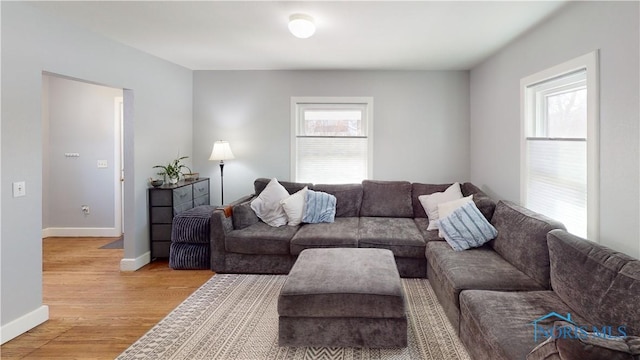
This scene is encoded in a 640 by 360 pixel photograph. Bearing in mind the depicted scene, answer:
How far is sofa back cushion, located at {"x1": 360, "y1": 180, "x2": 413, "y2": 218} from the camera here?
478 centimetres

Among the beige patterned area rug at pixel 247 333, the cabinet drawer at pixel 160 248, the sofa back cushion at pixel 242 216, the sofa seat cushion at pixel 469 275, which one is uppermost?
the sofa back cushion at pixel 242 216

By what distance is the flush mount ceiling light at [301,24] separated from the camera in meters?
2.97

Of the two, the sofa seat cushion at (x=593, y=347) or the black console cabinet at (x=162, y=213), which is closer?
the sofa seat cushion at (x=593, y=347)

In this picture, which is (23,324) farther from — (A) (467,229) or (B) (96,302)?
(A) (467,229)

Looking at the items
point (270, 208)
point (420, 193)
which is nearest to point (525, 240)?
point (420, 193)

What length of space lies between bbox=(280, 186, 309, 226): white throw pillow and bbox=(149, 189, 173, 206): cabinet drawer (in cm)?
136

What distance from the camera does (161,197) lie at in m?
4.40

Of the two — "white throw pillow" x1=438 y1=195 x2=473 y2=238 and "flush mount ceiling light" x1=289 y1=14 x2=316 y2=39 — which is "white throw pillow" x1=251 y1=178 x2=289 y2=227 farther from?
"flush mount ceiling light" x1=289 y1=14 x2=316 y2=39

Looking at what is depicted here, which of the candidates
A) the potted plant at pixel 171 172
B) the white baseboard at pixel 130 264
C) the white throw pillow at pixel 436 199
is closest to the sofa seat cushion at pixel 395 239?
the white throw pillow at pixel 436 199

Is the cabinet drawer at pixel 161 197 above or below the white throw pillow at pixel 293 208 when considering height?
above

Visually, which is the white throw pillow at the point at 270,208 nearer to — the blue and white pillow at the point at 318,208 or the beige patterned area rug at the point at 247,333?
the blue and white pillow at the point at 318,208

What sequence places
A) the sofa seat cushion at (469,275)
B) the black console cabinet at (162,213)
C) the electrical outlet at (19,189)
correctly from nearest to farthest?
the sofa seat cushion at (469,275)
the electrical outlet at (19,189)
the black console cabinet at (162,213)

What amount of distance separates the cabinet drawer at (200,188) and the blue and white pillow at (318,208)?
61.8 inches

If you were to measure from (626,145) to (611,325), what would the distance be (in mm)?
1079
